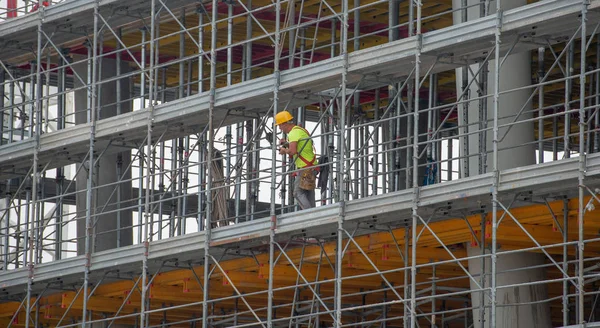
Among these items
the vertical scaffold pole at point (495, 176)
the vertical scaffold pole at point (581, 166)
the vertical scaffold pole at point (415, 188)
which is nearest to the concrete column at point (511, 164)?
the vertical scaffold pole at point (415, 188)

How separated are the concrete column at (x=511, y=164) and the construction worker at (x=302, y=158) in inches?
102

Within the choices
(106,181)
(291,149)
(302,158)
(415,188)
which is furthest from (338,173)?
(106,181)

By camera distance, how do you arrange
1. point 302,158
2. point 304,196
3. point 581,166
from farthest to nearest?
point 304,196, point 302,158, point 581,166

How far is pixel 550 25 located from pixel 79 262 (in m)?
10.8

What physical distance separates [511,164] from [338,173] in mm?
3928

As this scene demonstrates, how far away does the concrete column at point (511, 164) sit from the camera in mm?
23516

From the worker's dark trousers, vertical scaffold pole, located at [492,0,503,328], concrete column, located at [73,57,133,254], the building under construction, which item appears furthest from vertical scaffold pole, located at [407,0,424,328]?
concrete column, located at [73,57,133,254]

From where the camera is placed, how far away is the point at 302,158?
24047 millimetres

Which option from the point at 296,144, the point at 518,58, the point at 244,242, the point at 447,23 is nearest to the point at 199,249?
the point at 244,242

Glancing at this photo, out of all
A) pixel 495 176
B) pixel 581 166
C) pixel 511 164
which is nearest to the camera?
pixel 581 166

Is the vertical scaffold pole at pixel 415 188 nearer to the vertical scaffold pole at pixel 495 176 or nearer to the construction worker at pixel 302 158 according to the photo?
the vertical scaffold pole at pixel 495 176

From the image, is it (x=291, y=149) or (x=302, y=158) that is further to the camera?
(x=302, y=158)

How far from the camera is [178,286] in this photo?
1118 inches

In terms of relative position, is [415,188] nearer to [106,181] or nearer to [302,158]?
[302,158]
